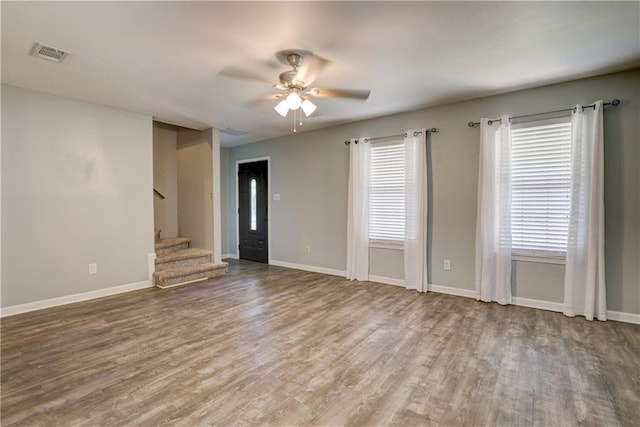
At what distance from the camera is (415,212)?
434 cm

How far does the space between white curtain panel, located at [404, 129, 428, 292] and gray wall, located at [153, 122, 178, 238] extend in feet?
14.4

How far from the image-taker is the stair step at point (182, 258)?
4770 mm

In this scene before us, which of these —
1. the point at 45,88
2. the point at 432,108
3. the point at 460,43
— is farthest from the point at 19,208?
the point at 432,108

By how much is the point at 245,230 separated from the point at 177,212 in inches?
57.0

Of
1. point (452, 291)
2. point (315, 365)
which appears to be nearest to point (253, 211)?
point (452, 291)

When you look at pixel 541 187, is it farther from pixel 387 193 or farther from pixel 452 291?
pixel 387 193

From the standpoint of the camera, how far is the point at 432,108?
4.26 m

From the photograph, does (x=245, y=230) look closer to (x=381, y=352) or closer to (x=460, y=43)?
(x=381, y=352)

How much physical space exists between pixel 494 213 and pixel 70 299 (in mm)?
5456

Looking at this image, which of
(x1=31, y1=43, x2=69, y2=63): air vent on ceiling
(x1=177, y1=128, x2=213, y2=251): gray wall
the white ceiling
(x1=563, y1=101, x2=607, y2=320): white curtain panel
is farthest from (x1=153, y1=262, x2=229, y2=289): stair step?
(x1=563, y1=101, x2=607, y2=320): white curtain panel

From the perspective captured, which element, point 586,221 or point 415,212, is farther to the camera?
point 415,212

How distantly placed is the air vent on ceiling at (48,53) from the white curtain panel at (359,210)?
3.62 metres

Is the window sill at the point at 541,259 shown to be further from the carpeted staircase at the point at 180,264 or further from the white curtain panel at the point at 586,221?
the carpeted staircase at the point at 180,264

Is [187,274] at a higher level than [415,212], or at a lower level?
lower
